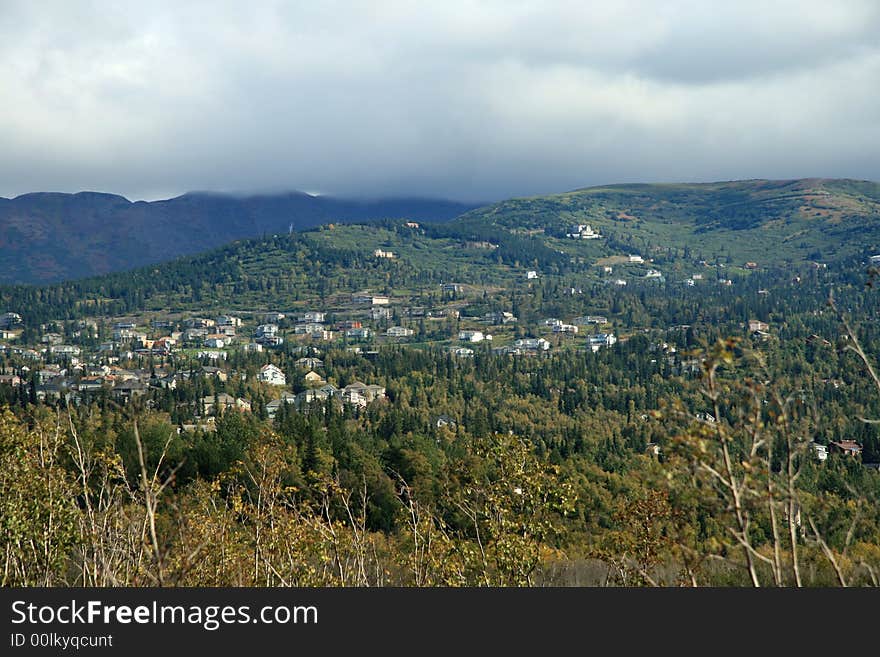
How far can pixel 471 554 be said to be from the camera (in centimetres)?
2406

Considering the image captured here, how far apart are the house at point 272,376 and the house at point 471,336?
54.5 meters

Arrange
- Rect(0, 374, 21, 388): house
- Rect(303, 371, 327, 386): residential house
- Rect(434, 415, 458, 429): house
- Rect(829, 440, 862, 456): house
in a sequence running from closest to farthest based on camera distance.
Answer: Rect(829, 440, 862, 456): house → Rect(434, 415, 458, 429): house → Rect(0, 374, 21, 388): house → Rect(303, 371, 327, 386): residential house

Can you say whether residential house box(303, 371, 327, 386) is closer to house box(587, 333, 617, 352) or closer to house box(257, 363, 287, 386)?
house box(257, 363, 287, 386)

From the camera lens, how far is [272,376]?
143625 mm

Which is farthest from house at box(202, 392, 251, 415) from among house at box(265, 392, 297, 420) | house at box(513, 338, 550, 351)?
house at box(513, 338, 550, 351)

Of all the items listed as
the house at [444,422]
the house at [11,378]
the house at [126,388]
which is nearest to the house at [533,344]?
the house at [444,422]

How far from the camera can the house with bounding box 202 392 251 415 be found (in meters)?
109

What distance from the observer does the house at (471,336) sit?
191500mm

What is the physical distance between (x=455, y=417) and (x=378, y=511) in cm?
5289

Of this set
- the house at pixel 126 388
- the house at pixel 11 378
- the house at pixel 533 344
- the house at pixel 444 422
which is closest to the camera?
the house at pixel 444 422

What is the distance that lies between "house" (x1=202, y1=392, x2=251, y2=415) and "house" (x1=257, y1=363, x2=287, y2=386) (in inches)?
708

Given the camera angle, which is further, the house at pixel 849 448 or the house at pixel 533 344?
the house at pixel 533 344

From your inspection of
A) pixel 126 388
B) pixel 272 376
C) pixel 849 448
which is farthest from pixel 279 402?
pixel 849 448

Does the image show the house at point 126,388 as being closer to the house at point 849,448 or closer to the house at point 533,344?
the house at point 849,448
